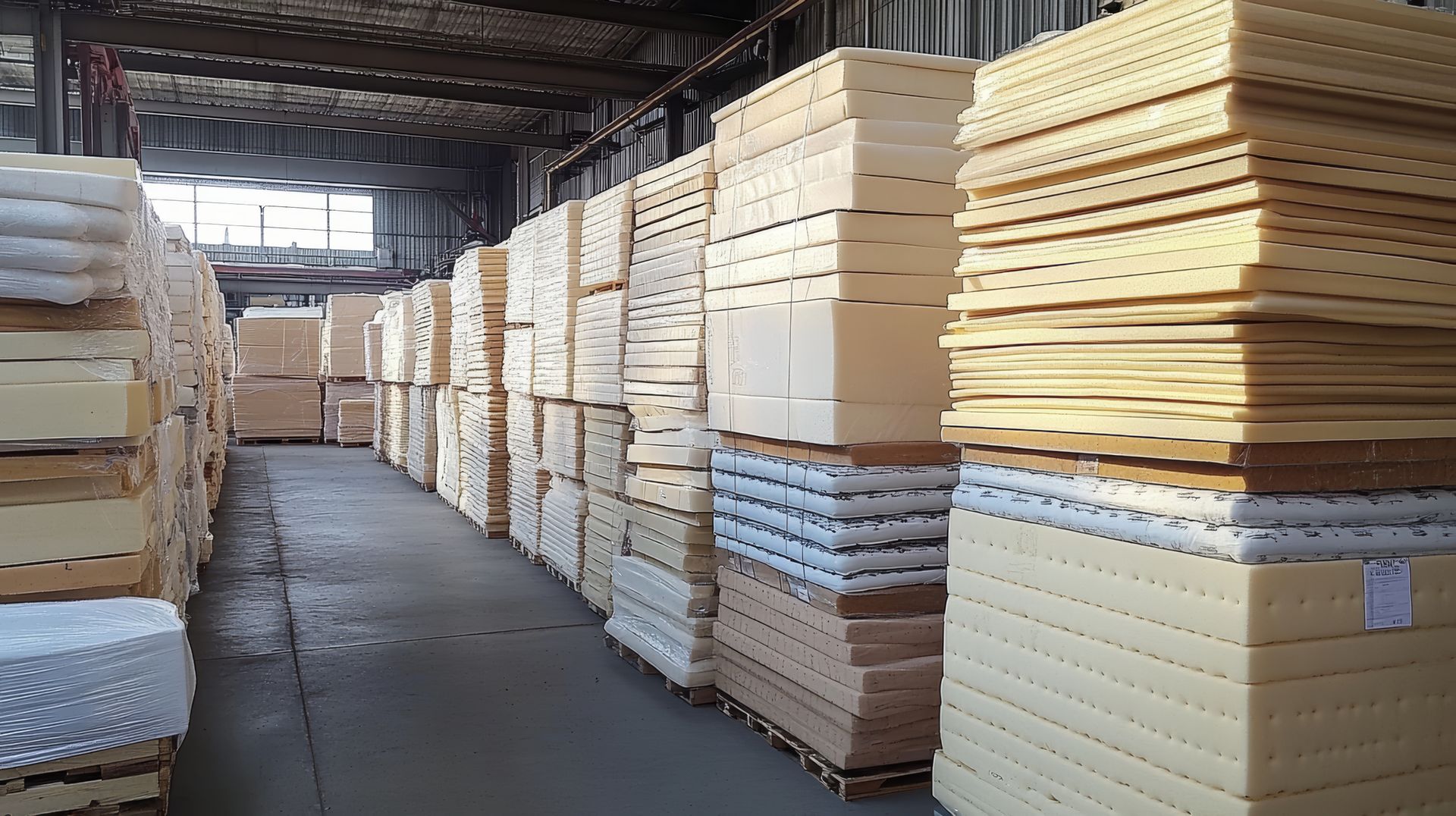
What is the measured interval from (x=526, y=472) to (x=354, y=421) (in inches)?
558

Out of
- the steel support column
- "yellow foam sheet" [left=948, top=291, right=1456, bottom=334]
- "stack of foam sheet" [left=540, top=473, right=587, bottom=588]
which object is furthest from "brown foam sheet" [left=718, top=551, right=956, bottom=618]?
the steel support column

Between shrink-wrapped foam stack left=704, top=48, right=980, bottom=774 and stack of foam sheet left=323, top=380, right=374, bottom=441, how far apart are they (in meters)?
19.8

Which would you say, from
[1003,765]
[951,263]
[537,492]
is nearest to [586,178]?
[537,492]

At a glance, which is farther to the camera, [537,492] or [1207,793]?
[537,492]

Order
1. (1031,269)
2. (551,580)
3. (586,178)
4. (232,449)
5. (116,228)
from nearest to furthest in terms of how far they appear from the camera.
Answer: (1031,269) < (116,228) < (551,580) < (586,178) < (232,449)

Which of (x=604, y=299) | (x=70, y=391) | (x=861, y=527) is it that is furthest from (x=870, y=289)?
(x=604, y=299)

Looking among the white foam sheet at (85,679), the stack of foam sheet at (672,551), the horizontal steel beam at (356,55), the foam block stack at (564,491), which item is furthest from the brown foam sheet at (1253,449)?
the horizontal steel beam at (356,55)

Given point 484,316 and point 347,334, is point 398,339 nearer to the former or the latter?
point 347,334

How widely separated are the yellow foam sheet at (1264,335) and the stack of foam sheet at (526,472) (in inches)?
265

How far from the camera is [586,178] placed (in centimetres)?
2055

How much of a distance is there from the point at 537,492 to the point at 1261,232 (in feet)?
24.8

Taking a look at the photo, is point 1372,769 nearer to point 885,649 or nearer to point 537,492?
point 885,649

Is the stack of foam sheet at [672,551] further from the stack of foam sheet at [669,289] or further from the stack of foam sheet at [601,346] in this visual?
the stack of foam sheet at [601,346]

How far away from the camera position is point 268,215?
31.4 meters
